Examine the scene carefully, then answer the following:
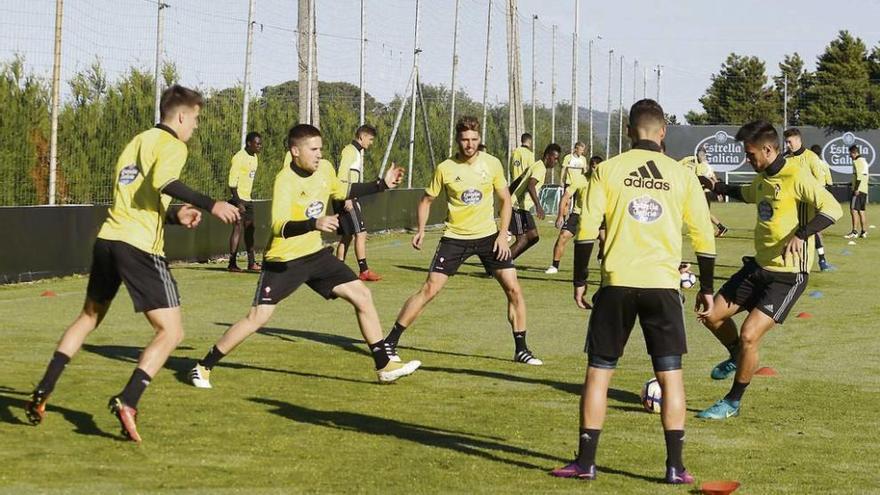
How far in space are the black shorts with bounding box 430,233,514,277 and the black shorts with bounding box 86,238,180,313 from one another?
4058 millimetres

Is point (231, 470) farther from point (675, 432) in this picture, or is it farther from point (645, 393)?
point (645, 393)

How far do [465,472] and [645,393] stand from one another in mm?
2431

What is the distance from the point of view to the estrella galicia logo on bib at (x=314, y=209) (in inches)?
413

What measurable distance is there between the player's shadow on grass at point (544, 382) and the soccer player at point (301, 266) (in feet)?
2.48

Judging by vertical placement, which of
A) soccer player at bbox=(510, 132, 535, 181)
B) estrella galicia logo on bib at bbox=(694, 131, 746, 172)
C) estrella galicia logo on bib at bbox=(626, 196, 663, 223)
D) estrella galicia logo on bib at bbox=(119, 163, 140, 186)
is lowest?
estrella galicia logo on bib at bbox=(626, 196, 663, 223)

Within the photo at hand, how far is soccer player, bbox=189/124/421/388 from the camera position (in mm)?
10241

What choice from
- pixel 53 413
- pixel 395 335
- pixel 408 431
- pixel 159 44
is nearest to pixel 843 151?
pixel 159 44

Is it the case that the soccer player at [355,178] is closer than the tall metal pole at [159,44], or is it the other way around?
the soccer player at [355,178]

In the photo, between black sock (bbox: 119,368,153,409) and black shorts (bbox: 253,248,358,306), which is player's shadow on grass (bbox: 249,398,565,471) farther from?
black sock (bbox: 119,368,153,409)

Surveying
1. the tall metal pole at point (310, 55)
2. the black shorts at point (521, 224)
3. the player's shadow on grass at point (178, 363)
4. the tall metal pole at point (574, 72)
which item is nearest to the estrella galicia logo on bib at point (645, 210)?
the player's shadow on grass at point (178, 363)

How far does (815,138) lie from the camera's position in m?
60.8

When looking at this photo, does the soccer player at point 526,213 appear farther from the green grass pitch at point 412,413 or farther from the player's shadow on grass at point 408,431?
the player's shadow on grass at point 408,431

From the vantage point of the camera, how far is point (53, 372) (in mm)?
8281

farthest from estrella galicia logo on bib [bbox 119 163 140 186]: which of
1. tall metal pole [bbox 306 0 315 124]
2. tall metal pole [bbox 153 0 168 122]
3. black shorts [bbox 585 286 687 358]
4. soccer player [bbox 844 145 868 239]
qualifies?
soccer player [bbox 844 145 868 239]
